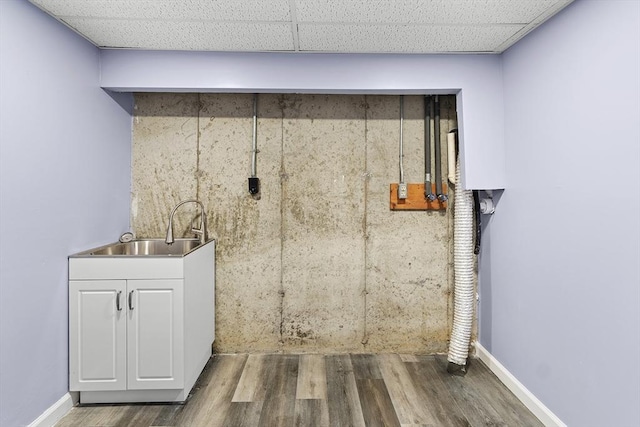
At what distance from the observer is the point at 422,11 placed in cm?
191

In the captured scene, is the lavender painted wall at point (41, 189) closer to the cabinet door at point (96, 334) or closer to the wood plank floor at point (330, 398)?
the cabinet door at point (96, 334)

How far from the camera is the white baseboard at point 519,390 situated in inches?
75.8

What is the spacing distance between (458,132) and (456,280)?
1.09 m

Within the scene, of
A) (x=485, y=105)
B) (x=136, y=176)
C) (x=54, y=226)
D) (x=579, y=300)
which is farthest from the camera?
(x=136, y=176)

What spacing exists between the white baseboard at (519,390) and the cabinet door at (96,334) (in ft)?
7.88

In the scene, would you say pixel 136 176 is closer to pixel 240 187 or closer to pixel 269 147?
pixel 240 187

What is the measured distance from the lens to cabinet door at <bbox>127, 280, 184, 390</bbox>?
2.10 metres

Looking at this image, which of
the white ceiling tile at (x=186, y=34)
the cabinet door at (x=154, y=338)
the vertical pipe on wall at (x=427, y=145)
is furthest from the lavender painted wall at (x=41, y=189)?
the vertical pipe on wall at (x=427, y=145)

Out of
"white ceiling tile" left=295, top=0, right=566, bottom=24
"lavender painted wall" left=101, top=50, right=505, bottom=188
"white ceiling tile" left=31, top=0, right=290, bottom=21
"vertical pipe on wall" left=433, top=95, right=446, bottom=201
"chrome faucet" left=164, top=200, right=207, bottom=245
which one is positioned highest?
"white ceiling tile" left=31, top=0, right=290, bottom=21

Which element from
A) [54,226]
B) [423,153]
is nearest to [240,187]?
[54,226]

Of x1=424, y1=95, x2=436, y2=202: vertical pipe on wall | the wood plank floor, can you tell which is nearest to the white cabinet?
the wood plank floor

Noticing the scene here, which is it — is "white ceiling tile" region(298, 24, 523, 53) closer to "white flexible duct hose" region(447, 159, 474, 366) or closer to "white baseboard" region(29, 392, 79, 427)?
"white flexible duct hose" region(447, 159, 474, 366)

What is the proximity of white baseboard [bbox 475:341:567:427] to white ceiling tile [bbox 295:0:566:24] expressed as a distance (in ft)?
7.14

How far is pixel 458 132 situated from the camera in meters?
2.59
